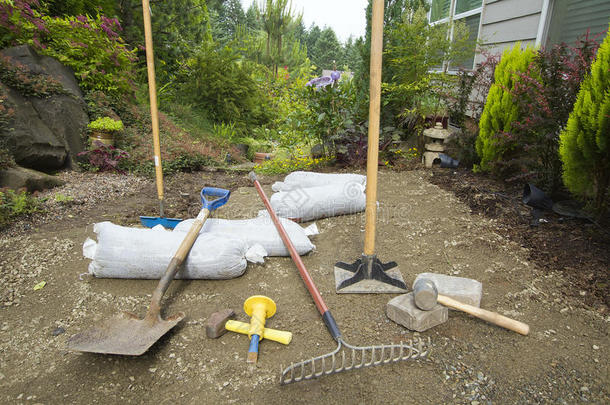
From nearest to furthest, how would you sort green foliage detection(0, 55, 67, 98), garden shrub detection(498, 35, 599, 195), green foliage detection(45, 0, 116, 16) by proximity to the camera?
garden shrub detection(498, 35, 599, 195)
green foliage detection(0, 55, 67, 98)
green foliage detection(45, 0, 116, 16)

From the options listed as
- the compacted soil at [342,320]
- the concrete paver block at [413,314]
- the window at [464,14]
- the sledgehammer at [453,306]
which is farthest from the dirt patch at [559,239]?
the window at [464,14]

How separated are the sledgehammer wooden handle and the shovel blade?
1.46 metres

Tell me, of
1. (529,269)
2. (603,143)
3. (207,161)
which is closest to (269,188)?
(207,161)

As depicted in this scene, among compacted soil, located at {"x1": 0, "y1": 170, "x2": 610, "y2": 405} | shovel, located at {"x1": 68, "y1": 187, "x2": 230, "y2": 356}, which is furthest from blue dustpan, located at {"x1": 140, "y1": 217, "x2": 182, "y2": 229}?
shovel, located at {"x1": 68, "y1": 187, "x2": 230, "y2": 356}

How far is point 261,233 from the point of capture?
2.68 m

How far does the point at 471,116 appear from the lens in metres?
5.27

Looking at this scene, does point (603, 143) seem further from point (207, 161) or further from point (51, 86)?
point (51, 86)

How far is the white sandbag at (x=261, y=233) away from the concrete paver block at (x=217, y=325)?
2.50 feet

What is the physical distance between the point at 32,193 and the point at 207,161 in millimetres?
2696

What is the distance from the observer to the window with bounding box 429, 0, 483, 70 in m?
5.64

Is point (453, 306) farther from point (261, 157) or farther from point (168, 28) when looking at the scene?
point (168, 28)

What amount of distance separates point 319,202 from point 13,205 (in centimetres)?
292

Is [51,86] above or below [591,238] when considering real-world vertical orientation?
above

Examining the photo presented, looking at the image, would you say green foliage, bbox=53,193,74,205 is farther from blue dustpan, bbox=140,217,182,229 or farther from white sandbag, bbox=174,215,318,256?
white sandbag, bbox=174,215,318,256
